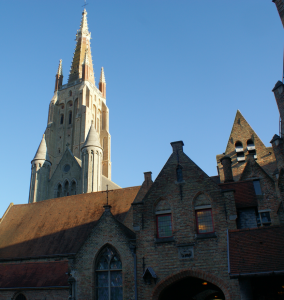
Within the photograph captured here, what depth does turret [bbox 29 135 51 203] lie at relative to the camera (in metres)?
38.7

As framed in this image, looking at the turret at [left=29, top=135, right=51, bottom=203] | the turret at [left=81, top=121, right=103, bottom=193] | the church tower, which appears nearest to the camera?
the turret at [left=81, top=121, right=103, bottom=193]

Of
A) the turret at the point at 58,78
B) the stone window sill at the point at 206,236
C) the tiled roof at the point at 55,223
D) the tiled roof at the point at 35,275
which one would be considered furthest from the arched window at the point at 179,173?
the turret at the point at 58,78

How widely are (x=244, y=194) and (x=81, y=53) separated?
210ft

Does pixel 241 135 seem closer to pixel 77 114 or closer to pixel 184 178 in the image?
pixel 184 178

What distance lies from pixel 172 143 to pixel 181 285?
665 cm

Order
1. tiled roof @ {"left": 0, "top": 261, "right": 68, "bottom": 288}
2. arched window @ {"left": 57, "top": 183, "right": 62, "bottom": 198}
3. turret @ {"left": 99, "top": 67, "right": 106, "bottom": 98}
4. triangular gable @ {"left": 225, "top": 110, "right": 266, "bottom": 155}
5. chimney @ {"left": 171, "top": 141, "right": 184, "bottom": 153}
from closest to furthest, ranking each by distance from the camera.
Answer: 1. chimney @ {"left": 171, "top": 141, "right": 184, "bottom": 153}
2. tiled roof @ {"left": 0, "top": 261, "right": 68, "bottom": 288}
3. triangular gable @ {"left": 225, "top": 110, "right": 266, "bottom": 155}
4. arched window @ {"left": 57, "top": 183, "right": 62, "bottom": 198}
5. turret @ {"left": 99, "top": 67, "right": 106, "bottom": 98}

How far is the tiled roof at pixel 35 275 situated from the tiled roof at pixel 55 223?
1.05 m

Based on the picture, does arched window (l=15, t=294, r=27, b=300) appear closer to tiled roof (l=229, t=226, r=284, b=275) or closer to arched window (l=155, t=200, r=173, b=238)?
arched window (l=155, t=200, r=173, b=238)

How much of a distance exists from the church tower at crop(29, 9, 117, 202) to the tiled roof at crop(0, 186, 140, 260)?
16010 millimetres

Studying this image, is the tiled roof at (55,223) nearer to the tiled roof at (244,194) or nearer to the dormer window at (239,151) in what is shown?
the tiled roof at (244,194)

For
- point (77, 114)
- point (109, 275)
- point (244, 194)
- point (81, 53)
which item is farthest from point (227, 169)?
point (81, 53)

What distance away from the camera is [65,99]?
205ft

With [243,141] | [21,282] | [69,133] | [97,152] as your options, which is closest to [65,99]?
[69,133]

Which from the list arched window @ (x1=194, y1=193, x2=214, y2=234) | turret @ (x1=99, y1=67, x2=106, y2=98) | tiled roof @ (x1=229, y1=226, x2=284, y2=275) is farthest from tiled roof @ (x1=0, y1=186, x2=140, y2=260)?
turret @ (x1=99, y1=67, x2=106, y2=98)
